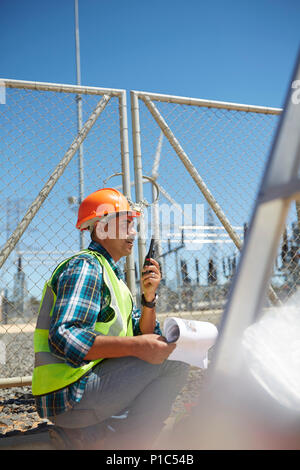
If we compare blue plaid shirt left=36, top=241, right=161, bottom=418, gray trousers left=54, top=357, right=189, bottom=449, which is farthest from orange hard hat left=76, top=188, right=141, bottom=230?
gray trousers left=54, top=357, right=189, bottom=449

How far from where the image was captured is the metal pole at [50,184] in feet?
10.5

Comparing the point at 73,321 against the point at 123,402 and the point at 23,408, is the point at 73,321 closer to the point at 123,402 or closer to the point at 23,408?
the point at 123,402

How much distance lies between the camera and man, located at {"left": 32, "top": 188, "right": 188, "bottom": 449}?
1.75m

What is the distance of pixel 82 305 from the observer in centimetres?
178

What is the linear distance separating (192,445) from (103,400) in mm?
1082

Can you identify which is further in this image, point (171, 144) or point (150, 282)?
point (171, 144)

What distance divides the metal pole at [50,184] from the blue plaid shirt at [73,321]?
1439 millimetres

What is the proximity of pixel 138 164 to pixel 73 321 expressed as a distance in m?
2.13

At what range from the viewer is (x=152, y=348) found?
5.81ft

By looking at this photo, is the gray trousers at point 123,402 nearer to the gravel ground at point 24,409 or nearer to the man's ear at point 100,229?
the gravel ground at point 24,409

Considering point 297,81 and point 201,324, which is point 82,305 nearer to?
point 201,324

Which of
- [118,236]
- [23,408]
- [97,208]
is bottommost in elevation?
[23,408]

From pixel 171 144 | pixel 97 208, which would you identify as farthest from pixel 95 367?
pixel 171 144
